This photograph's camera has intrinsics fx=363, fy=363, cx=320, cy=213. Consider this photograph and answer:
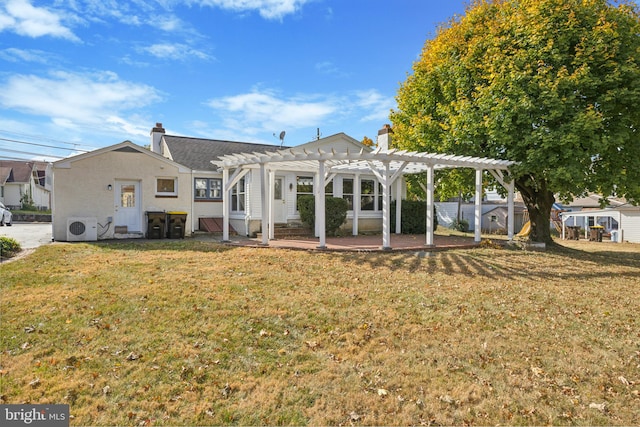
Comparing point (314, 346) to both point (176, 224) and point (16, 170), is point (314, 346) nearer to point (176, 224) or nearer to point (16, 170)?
point (176, 224)

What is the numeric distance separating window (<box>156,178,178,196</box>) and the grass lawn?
693 centimetres

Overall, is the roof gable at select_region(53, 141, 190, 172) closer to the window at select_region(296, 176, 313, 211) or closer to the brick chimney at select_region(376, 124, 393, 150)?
the window at select_region(296, 176, 313, 211)

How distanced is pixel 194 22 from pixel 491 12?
10302 mm

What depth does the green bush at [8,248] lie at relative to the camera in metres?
8.97

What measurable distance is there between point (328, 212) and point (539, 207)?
8093 mm

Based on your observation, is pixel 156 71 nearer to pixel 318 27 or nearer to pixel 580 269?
pixel 318 27

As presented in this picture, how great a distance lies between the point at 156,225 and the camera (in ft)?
44.8

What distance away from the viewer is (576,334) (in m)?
4.93

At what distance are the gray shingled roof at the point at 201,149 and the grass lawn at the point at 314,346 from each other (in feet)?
32.4

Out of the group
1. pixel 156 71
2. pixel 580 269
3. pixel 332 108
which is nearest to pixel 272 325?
pixel 580 269

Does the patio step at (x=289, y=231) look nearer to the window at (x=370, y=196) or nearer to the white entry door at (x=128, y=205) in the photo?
the window at (x=370, y=196)

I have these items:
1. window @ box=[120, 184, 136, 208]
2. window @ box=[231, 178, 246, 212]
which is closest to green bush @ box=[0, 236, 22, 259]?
window @ box=[120, 184, 136, 208]

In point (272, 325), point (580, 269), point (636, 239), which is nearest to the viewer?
point (272, 325)

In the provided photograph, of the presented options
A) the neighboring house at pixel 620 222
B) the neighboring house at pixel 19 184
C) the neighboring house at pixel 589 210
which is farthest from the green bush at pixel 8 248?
the neighboring house at pixel 620 222
